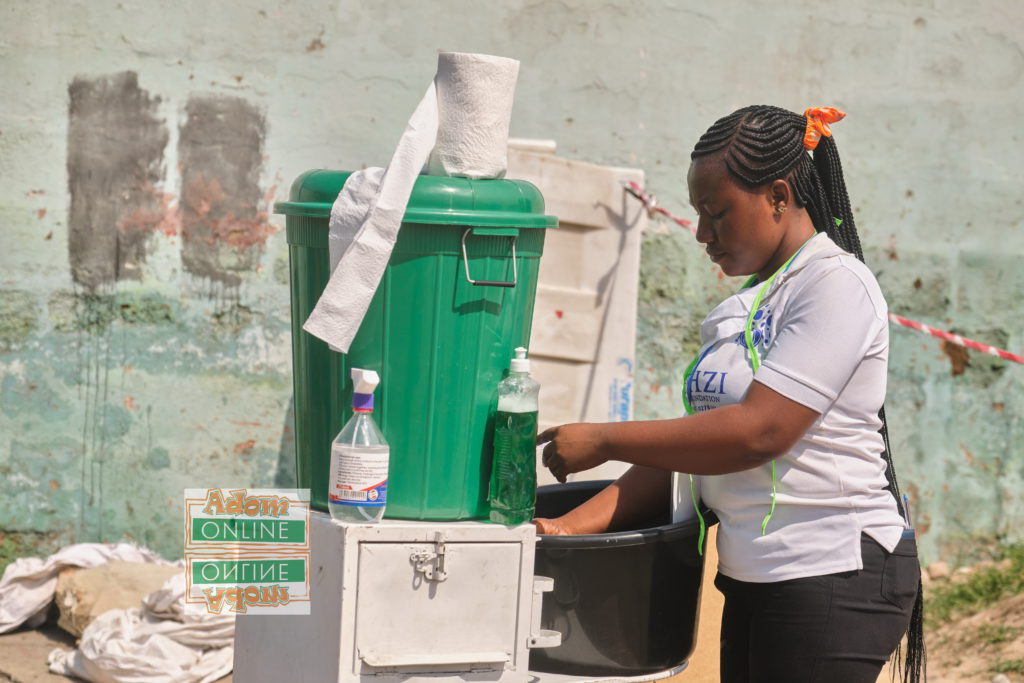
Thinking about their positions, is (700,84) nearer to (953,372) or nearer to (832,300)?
(953,372)

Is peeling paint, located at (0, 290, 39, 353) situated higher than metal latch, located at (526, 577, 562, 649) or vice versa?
peeling paint, located at (0, 290, 39, 353)

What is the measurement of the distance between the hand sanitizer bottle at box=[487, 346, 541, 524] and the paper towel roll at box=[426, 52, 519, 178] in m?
0.42

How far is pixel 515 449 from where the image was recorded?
7.73 ft

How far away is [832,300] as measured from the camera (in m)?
2.13

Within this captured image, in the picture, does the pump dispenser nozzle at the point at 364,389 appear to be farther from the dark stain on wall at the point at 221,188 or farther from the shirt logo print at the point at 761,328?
the dark stain on wall at the point at 221,188

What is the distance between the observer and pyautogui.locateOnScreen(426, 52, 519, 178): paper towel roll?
2377mm

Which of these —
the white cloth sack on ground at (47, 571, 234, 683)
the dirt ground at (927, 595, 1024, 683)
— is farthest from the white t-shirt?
the dirt ground at (927, 595, 1024, 683)

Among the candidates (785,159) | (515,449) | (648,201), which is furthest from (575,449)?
(648,201)

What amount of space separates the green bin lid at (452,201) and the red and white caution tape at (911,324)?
2773 mm

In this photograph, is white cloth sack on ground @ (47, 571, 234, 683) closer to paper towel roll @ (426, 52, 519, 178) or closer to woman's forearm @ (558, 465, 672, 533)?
woman's forearm @ (558, 465, 672, 533)

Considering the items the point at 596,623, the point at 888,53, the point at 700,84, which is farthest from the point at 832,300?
the point at 888,53

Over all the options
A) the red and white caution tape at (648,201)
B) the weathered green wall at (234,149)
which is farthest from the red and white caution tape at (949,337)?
the red and white caution tape at (648,201)

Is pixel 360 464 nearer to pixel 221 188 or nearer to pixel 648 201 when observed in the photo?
pixel 221 188

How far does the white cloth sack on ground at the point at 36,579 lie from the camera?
470 centimetres
